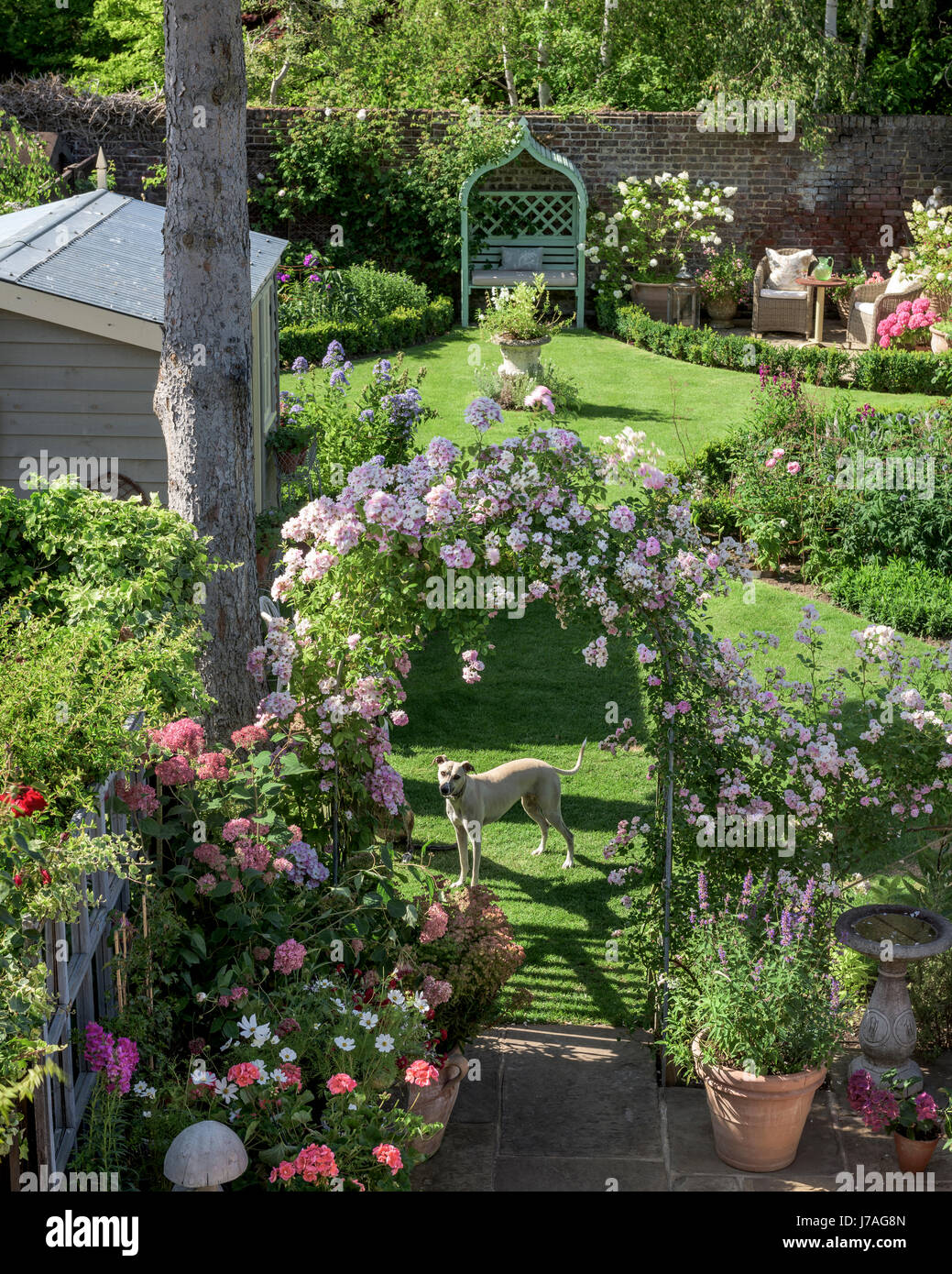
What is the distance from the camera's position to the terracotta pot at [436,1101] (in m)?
4.87

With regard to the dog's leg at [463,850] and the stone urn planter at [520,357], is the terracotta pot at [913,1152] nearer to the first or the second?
the dog's leg at [463,850]

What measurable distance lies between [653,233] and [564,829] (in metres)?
12.9

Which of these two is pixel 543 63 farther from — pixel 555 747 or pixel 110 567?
pixel 110 567

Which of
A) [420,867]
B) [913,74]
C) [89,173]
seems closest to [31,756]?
[420,867]

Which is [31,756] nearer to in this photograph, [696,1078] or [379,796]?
[379,796]

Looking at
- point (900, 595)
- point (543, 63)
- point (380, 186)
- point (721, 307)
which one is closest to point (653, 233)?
point (721, 307)

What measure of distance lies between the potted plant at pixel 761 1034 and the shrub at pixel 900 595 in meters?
5.34

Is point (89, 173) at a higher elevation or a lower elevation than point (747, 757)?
higher

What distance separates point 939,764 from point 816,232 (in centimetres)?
1516

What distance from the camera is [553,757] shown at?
27.9ft

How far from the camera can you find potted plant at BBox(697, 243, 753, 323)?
1808 centimetres

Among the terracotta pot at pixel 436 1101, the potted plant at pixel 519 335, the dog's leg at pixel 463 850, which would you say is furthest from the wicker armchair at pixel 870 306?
the terracotta pot at pixel 436 1101

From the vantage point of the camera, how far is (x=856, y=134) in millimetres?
19016

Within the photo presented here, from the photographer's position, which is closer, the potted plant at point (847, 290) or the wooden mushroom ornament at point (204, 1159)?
the wooden mushroom ornament at point (204, 1159)
